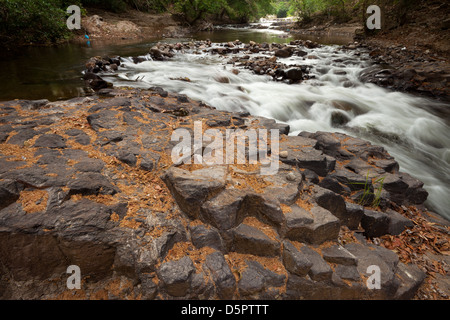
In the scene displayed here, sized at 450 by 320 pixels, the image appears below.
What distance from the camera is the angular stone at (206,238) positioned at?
94.5 inches

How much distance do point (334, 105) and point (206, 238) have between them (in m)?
6.56

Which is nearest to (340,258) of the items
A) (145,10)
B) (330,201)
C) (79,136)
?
→ (330,201)

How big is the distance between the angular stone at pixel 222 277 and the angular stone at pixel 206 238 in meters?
0.13

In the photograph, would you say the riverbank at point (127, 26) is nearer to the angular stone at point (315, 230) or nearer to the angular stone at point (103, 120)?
the angular stone at point (103, 120)

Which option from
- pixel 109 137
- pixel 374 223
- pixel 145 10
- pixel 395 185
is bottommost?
pixel 374 223

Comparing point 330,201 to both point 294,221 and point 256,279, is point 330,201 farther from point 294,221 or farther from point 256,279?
point 256,279

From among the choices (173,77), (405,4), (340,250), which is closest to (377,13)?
(405,4)

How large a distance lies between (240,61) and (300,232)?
35.1 feet

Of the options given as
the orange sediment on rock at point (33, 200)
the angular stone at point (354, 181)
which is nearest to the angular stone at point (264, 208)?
the angular stone at point (354, 181)

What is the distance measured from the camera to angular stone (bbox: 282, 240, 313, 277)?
2.31 meters

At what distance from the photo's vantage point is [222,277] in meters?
2.18

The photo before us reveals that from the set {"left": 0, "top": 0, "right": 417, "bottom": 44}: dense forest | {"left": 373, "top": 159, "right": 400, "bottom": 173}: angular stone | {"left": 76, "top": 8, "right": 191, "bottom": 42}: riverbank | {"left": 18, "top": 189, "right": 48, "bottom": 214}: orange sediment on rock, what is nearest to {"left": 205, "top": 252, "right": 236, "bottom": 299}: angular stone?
{"left": 18, "top": 189, "right": 48, "bottom": 214}: orange sediment on rock

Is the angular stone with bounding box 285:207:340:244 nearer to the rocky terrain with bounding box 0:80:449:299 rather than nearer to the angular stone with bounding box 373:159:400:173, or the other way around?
the rocky terrain with bounding box 0:80:449:299

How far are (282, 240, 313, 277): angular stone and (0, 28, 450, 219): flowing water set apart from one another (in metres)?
3.54
